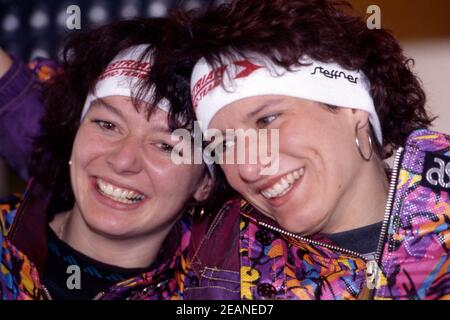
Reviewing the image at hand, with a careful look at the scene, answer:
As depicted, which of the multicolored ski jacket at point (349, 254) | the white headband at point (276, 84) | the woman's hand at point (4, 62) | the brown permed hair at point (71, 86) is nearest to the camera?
the multicolored ski jacket at point (349, 254)

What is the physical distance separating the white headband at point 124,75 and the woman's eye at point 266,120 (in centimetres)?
29

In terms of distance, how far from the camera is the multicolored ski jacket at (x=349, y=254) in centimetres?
135

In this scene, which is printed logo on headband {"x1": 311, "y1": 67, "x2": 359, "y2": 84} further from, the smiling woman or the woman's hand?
the woman's hand

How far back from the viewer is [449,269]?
1.32m

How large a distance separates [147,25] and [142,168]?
40cm

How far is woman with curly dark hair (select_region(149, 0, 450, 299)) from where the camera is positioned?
4.51ft

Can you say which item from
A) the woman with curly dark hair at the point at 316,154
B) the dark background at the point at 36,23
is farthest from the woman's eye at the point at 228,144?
the dark background at the point at 36,23

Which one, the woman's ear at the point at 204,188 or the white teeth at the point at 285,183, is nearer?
the white teeth at the point at 285,183

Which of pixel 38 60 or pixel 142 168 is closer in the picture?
pixel 142 168

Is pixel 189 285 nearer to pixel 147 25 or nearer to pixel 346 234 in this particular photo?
pixel 346 234

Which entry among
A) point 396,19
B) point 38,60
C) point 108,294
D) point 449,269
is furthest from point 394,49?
point 38,60

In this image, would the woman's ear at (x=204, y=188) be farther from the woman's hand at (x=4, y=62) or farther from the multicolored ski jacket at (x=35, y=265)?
the woman's hand at (x=4, y=62)

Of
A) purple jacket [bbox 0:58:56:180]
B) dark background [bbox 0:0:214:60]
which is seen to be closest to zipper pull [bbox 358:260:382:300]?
purple jacket [bbox 0:58:56:180]

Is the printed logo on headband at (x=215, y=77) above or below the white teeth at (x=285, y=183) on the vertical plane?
above
